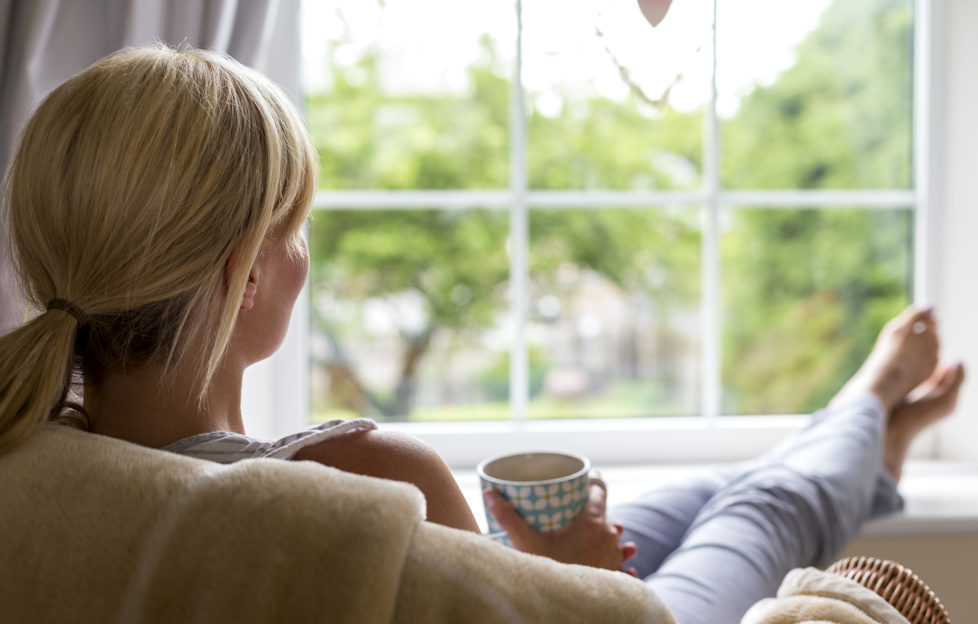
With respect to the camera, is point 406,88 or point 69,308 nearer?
point 69,308

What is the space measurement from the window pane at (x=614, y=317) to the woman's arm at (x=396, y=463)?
4.94 feet

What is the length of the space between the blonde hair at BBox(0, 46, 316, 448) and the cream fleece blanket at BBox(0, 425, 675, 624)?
4.9 inches

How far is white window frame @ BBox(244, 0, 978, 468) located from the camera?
1776mm

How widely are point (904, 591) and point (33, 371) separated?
956 mm

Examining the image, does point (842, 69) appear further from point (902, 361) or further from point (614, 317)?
point (614, 317)

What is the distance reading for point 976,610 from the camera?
1.46m

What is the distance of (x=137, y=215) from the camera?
2.29 feet

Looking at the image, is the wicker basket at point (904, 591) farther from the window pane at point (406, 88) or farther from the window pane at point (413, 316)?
the window pane at point (413, 316)

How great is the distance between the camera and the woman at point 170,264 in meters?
0.70

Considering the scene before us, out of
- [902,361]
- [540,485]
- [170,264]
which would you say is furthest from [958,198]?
[170,264]

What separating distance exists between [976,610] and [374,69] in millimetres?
1690

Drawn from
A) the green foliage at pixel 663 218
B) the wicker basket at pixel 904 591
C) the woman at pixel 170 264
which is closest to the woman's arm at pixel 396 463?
the woman at pixel 170 264

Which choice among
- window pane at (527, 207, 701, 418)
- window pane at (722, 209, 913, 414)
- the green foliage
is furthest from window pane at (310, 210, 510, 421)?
window pane at (722, 209, 913, 414)

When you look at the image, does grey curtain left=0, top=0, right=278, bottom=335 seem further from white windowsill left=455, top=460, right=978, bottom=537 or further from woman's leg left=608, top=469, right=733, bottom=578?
woman's leg left=608, top=469, right=733, bottom=578
